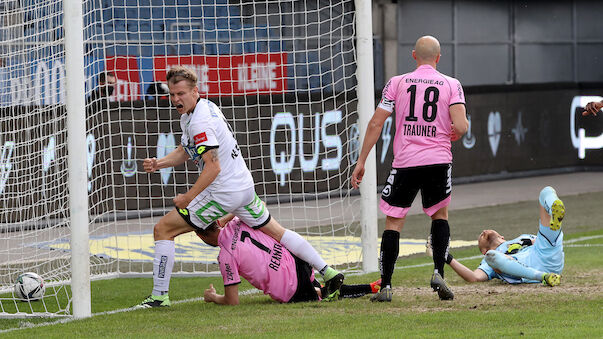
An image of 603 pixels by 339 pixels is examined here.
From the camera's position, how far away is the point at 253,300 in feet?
27.7

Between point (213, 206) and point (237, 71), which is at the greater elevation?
point (237, 71)

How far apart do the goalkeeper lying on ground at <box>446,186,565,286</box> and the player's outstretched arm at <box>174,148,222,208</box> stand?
2.04 m

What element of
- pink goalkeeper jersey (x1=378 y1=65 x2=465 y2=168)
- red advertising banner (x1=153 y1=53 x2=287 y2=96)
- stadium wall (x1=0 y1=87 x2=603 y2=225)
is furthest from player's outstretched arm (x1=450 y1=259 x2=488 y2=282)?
red advertising banner (x1=153 y1=53 x2=287 y2=96)

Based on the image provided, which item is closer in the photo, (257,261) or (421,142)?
(421,142)

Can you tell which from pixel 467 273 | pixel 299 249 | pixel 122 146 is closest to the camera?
pixel 299 249

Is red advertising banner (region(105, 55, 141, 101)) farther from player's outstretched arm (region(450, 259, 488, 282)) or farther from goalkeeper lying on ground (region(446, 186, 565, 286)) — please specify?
goalkeeper lying on ground (region(446, 186, 565, 286))

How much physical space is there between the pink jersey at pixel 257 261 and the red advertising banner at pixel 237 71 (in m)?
5.86

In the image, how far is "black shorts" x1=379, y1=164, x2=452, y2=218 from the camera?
7895 millimetres

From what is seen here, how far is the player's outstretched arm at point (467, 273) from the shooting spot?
8758 mm

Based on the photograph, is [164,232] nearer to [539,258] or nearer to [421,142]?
[421,142]

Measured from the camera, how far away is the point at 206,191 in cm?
793

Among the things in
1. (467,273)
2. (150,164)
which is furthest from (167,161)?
(467,273)

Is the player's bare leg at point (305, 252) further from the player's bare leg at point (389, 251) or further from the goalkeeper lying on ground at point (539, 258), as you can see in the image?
the goalkeeper lying on ground at point (539, 258)

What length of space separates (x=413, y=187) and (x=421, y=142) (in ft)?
1.11
